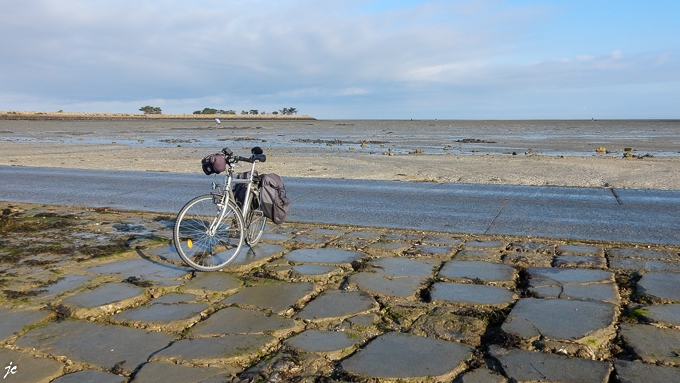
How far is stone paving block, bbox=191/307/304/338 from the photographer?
3.64m

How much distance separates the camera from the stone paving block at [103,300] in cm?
401

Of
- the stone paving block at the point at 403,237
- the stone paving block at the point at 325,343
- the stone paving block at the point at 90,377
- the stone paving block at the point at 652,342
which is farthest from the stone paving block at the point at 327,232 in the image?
the stone paving block at the point at 90,377

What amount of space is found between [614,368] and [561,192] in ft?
26.0

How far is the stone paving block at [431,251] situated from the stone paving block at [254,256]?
138 centimetres

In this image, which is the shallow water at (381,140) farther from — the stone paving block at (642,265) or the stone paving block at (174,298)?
the stone paving block at (174,298)

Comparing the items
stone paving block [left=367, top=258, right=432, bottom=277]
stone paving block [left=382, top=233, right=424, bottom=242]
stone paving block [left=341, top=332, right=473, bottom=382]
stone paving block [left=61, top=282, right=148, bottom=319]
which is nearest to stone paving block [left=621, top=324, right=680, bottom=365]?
stone paving block [left=341, top=332, right=473, bottom=382]

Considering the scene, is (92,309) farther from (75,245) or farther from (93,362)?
(75,245)

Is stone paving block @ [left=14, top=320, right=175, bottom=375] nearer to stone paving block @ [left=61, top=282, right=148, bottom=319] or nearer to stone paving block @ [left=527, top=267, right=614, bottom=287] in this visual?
stone paving block @ [left=61, top=282, right=148, bottom=319]

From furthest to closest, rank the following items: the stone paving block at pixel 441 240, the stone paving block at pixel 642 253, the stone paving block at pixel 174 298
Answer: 1. the stone paving block at pixel 441 240
2. the stone paving block at pixel 642 253
3. the stone paving block at pixel 174 298

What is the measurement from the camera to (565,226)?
23.9 feet

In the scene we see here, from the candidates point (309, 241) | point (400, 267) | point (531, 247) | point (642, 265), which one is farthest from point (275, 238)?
point (642, 265)

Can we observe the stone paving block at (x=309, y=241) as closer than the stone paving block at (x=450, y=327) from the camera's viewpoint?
No

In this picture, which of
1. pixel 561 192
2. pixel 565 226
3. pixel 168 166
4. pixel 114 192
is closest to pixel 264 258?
pixel 565 226

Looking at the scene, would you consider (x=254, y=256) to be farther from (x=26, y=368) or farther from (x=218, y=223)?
(x=26, y=368)
